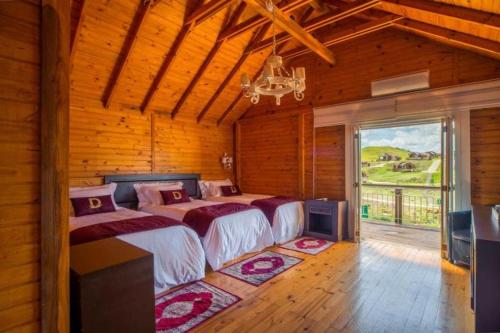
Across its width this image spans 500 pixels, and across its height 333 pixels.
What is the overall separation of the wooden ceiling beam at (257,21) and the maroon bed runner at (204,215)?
2.58 metres

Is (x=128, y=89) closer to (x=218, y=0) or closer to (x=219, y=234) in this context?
(x=218, y=0)

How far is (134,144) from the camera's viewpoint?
185 inches

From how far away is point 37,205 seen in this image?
1.19 m

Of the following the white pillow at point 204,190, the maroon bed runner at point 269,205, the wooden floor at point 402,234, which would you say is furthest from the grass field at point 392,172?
the white pillow at point 204,190

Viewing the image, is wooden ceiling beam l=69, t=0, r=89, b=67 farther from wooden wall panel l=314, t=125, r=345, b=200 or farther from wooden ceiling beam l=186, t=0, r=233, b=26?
wooden wall panel l=314, t=125, r=345, b=200

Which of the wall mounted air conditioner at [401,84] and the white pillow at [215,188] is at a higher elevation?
the wall mounted air conditioner at [401,84]

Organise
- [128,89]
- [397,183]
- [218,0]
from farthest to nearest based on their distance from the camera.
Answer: [397,183]
[128,89]
[218,0]

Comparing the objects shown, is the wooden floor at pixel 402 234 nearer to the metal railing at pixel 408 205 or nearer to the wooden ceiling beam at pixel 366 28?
the metal railing at pixel 408 205

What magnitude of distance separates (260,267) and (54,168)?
2.70 m

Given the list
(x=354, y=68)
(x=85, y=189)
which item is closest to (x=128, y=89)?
(x=85, y=189)

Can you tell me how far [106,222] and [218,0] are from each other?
289 cm

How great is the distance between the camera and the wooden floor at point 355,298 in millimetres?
2131

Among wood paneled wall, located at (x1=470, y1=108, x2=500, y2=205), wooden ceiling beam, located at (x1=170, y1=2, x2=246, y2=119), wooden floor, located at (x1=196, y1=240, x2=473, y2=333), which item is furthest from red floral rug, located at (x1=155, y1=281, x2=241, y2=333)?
wood paneled wall, located at (x1=470, y1=108, x2=500, y2=205)

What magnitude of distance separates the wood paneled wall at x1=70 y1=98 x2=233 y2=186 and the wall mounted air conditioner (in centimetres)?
346
